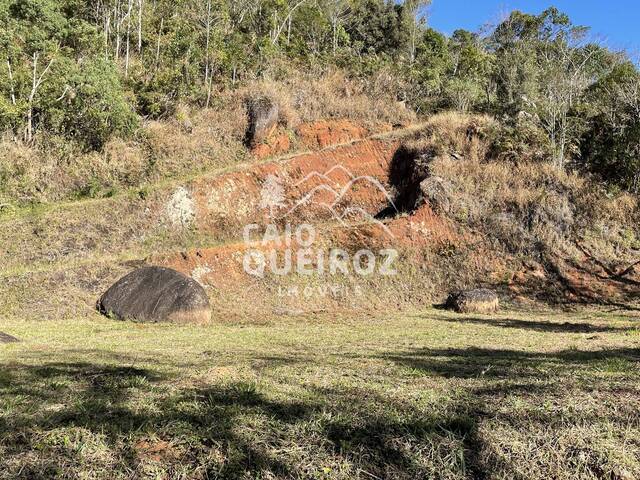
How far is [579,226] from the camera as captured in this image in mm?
19609

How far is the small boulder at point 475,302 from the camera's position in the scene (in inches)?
624

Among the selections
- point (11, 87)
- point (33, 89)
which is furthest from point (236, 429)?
point (11, 87)

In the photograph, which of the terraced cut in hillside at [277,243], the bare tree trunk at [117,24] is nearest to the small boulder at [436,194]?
the terraced cut in hillside at [277,243]

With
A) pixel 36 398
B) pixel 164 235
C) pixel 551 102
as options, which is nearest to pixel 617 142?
pixel 551 102

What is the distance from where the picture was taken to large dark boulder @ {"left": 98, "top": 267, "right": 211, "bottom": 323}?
44.5 ft

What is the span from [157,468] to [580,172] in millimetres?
23263

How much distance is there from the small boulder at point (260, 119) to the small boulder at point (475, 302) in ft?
41.8

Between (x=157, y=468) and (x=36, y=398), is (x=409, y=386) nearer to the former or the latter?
(x=157, y=468)

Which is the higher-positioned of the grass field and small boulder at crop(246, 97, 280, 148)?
small boulder at crop(246, 97, 280, 148)

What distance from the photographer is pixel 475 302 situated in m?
15.9

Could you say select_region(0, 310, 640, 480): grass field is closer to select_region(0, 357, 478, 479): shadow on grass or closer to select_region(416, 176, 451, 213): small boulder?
select_region(0, 357, 478, 479): shadow on grass

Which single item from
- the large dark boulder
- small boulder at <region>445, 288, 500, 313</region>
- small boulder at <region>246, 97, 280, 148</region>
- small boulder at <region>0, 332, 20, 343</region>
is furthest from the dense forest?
small boulder at <region>0, 332, 20, 343</region>

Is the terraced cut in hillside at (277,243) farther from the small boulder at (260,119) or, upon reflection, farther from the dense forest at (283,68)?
the dense forest at (283,68)

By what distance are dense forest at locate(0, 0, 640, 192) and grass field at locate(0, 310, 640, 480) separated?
674 inches
